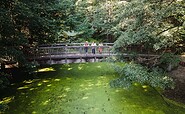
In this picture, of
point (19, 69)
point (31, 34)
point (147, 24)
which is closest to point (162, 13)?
point (147, 24)

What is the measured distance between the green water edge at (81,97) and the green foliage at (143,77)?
1.90m

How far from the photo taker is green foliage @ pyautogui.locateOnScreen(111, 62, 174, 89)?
9695mm

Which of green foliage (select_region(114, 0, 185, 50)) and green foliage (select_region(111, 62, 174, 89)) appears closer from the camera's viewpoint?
green foliage (select_region(111, 62, 174, 89))

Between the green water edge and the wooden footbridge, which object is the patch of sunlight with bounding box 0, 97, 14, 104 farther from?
the wooden footbridge

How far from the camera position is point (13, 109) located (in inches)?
459

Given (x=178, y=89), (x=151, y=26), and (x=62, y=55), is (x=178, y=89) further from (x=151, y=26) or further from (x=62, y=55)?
(x=62, y=55)

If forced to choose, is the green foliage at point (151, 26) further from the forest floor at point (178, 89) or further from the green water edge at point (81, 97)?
the forest floor at point (178, 89)

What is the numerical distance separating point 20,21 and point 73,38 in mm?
8852

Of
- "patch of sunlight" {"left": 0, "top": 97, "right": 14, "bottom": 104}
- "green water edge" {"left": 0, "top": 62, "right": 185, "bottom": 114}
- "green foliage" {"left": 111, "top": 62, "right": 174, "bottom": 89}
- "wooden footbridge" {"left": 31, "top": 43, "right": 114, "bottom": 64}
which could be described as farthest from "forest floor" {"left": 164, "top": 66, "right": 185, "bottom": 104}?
"patch of sunlight" {"left": 0, "top": 97, "right": 14, "bottom": 104}

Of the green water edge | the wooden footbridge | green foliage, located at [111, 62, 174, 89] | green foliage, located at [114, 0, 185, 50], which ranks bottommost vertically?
the green water edge

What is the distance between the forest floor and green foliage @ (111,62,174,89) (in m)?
3.87

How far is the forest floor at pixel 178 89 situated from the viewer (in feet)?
44.5

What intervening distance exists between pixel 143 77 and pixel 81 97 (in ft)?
15.0

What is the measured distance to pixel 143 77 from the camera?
9.75 m
